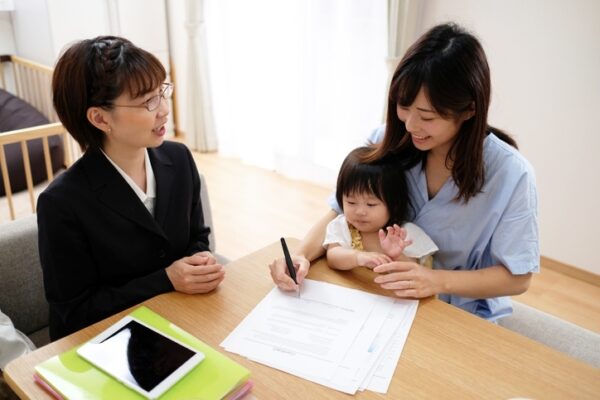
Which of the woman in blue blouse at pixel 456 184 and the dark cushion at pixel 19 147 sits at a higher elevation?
the woman in blue blouse at pixel 456 184

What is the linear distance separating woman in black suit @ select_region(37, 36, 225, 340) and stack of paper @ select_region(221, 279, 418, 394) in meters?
0.19

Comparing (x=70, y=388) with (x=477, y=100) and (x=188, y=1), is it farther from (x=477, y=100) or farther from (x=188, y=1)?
(x=188, y=1)

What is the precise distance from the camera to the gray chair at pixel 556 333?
1469 millimetres

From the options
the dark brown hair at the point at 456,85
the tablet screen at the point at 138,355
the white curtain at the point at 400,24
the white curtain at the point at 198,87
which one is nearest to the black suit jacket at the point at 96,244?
the tablet screen at the point at 138,355

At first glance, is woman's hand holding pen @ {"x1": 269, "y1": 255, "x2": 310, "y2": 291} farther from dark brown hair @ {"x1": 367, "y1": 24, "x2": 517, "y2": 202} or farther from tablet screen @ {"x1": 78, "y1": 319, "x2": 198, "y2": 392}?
dark brown hair @ {"x1": 367, "y1": 24, "x2": 517, "y2": 202}

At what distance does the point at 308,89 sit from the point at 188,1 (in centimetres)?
133

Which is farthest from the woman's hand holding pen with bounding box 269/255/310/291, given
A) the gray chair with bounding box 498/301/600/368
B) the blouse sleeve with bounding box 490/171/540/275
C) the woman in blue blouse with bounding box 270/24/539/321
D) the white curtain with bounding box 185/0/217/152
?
the white curtain with bounding box 185/0/217/152

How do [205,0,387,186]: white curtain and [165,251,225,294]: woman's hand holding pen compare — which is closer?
[165,251,225,294]: woman's hand holding pen

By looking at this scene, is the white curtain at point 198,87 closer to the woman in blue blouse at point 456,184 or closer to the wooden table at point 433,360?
the woman in blue blouse at point 456,184

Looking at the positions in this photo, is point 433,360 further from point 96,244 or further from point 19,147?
point 19,147

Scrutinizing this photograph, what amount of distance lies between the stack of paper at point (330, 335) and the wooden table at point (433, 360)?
20 millimetres

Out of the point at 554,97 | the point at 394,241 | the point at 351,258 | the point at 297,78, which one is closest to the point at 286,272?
the point at 351,258

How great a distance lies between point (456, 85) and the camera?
1251mm

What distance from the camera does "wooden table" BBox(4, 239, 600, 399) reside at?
95 centimetres
